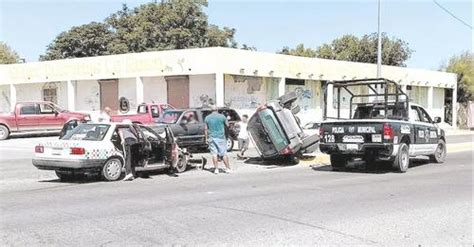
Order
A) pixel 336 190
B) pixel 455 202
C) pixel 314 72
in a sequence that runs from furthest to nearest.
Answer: pixel 314 72, pixel 336 190, pixel 455 202

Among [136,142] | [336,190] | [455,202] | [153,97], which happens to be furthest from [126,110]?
[455,202]

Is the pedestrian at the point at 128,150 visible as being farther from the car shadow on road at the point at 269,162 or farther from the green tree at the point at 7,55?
the green tree at the point at 7,55

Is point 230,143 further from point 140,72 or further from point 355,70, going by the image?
point 355,70

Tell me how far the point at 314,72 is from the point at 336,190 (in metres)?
26.1

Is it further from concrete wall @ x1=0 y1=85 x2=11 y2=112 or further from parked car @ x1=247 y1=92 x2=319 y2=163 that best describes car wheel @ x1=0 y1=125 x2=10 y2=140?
parked car @ x1=247 y1=92 x2=319 y2=163

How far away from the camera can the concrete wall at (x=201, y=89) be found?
31.1 metres

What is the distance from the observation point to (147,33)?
5309 centimetres

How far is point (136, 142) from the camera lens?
14148 millimetres

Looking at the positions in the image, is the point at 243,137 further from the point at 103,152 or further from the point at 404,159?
the point at 103,152

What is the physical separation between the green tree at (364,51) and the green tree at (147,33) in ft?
42.9

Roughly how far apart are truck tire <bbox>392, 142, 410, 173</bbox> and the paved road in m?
0.43

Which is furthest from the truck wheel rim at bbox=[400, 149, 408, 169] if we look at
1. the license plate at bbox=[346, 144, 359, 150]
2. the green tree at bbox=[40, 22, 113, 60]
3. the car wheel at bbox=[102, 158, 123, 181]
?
the green tree at bbox=[40, 22, 113, 60]

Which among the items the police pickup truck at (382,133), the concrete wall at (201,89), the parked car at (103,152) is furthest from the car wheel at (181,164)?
the concrete wall at (201,89)

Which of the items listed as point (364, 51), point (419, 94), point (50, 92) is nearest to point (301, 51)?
point (364, 51)
